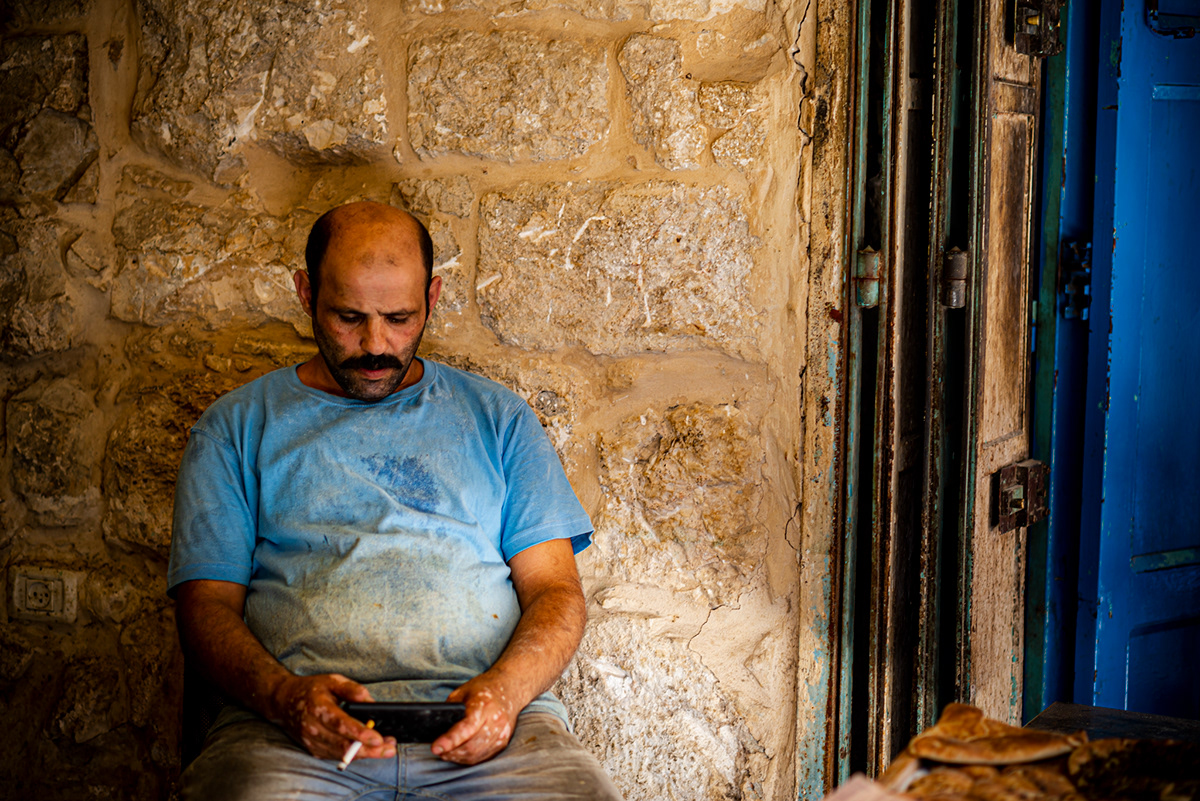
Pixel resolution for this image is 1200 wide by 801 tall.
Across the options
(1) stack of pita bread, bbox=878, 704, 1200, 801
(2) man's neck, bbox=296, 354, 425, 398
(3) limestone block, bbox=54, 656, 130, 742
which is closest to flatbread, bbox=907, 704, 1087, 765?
(1) stack of pita bread, bbox=878, 704, 1200, 801

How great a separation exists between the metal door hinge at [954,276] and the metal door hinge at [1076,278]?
0.53m

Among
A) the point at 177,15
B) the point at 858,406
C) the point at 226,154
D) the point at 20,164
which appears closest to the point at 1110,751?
the point at 858,406

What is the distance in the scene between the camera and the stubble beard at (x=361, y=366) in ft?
5.42

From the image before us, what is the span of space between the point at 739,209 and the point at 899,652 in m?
0.93

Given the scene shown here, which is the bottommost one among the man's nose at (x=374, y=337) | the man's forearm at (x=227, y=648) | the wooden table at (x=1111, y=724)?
the wooden table at (x=1111, y=724)

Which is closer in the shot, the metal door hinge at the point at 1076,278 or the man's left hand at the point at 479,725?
the man's left hand at the point at 479,725

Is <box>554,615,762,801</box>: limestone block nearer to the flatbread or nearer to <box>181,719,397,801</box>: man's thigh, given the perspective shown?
<box>181,719,397,801</box>: man's thigh

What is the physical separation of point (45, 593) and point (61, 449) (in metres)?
0.31

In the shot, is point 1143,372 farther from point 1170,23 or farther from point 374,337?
point 374,337

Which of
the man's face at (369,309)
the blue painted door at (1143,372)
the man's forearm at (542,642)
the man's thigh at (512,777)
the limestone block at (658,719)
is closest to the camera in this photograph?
the man's thigh at (512,777)

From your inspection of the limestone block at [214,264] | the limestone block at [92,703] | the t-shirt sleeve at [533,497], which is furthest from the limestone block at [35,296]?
the t-shirt sleeve at [533,497]

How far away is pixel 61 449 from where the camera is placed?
1979mm

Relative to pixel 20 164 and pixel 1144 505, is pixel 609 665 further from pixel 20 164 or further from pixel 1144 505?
pixel 20 164

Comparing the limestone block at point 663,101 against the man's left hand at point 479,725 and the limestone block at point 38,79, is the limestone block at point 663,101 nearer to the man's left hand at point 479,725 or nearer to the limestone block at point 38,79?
the man's left hand at point 479,725
